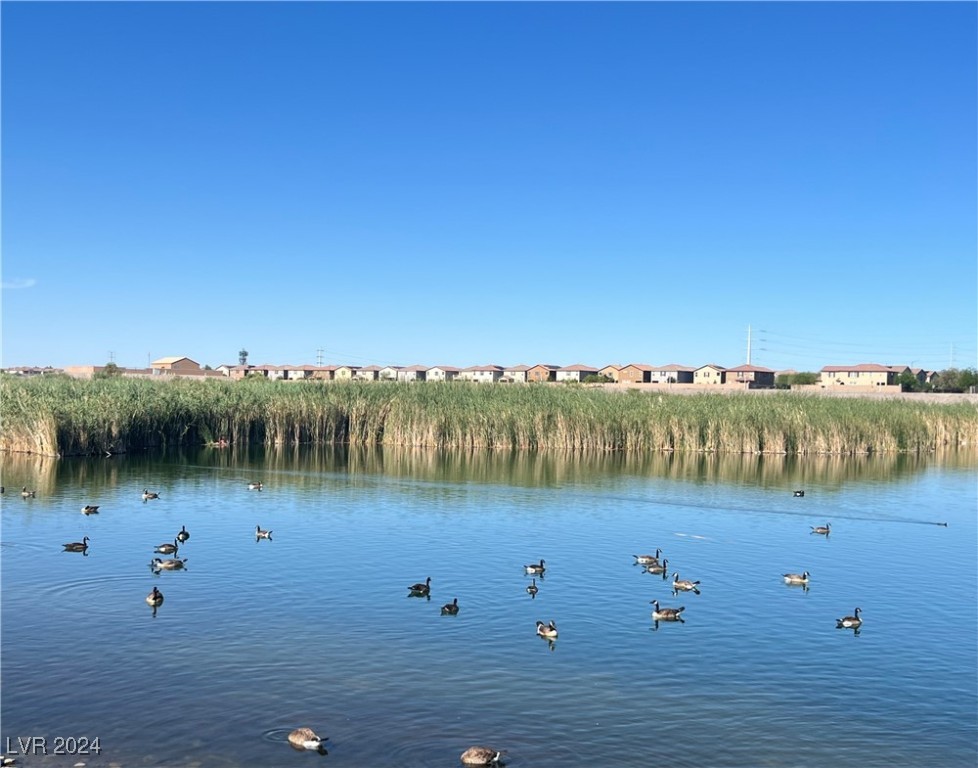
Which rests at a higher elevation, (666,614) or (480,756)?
(666,614)

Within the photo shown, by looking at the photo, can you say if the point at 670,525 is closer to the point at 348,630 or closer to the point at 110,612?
the point at 348,630

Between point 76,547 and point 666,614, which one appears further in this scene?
point 76,547

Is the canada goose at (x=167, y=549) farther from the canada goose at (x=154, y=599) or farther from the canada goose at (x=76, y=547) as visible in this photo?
the canada goose at (x=154, y=599)

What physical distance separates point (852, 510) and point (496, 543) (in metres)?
15.1

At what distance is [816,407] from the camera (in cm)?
5681

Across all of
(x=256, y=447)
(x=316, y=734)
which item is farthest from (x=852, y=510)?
(x=256, y=447)

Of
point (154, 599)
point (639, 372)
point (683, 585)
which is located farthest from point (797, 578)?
point (639, 372)

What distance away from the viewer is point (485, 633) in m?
17.7

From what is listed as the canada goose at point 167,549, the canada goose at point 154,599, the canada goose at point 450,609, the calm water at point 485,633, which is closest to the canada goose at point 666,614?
the calm water at point 485,633

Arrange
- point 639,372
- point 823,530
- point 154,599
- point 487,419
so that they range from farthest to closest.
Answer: point 639,372 < point 487,419 < point 823,530 < point 154,599

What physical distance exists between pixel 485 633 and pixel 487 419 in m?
36.3

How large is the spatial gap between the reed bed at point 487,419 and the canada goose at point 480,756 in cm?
3984

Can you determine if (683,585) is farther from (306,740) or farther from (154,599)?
(154,599)

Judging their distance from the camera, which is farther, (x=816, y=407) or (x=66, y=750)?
(x=816, y=407)
